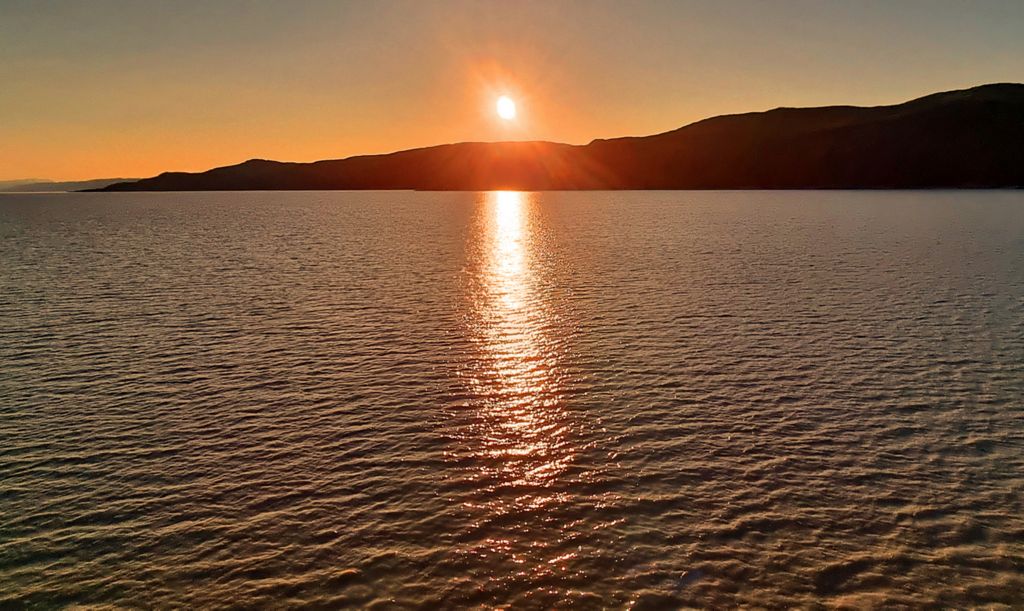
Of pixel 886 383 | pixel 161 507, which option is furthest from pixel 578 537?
pixel 886 383

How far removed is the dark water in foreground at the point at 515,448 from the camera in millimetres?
15031

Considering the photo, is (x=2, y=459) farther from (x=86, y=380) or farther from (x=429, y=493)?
(x=429, y=493)

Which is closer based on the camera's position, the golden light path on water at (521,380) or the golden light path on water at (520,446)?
the golden light path on water at (520,446)

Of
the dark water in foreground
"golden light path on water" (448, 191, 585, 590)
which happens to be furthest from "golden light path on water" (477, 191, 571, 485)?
the dark water in foreground

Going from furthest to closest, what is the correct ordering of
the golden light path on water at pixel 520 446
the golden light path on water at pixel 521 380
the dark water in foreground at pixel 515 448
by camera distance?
the golden light path on water at pixel 521 380, the golden light path on water at pixel 520 446, the dark water in foreground at pixel 515 448

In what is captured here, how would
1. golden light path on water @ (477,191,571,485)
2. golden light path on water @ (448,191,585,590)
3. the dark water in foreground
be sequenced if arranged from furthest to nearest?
golden light path on water @ (477,191,571,485), golden light path on water @ (448,191,585,590), the dark water in foreground

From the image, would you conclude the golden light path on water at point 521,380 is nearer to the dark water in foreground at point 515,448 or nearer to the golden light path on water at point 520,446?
the golden light path on water at point 520,446

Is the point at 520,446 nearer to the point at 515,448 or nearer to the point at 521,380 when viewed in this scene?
the point at 515,448

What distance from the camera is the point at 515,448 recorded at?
22203mm

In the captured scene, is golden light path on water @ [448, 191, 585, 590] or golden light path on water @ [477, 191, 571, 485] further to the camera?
golden light path on water @ [477, 191, 571, 485]

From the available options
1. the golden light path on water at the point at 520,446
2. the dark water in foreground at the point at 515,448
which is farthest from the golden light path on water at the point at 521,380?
the dark water in foreground at the point at 515,448

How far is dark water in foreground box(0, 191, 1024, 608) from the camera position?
1503 centimetres

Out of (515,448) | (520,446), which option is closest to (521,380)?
(520,446)

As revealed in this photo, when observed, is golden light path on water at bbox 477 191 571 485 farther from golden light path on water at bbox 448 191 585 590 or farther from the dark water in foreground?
the dark water in foreground
